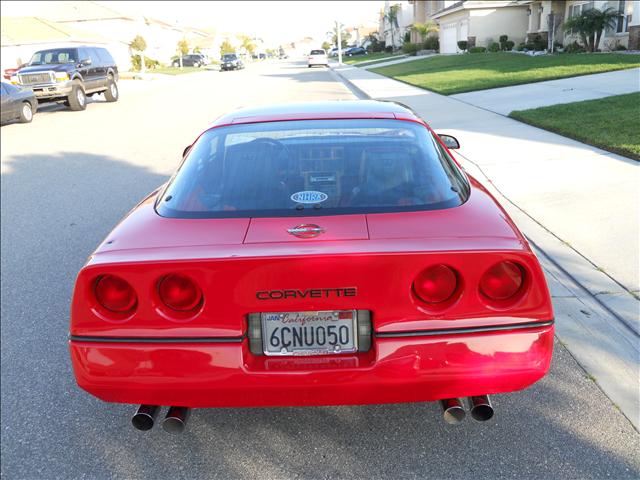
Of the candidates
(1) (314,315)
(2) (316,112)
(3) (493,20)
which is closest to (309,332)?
(1) (314,315)

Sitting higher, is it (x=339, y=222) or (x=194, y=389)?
(x=339, y=222)

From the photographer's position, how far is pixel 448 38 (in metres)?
48.8

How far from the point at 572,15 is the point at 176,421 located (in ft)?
113

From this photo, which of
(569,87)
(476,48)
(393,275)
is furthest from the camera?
(476,48)

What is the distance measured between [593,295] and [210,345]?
3012 mm

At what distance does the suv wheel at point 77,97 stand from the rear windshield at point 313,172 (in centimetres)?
1893

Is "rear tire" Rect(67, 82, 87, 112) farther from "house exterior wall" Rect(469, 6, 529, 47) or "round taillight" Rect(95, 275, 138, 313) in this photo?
"house exterior wall" Rect(469, 6, 529, 47)

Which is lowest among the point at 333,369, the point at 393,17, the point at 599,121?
the point at 599,121

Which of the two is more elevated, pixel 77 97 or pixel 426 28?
pixel 426 28

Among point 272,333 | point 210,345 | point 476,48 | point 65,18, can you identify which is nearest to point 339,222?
point 272,333

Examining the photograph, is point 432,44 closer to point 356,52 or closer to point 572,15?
point 572,15

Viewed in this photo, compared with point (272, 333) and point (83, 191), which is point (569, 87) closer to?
point (83, 191)

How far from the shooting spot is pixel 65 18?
8081 cm

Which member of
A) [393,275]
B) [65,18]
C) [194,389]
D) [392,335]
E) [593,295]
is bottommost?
[593,295]
